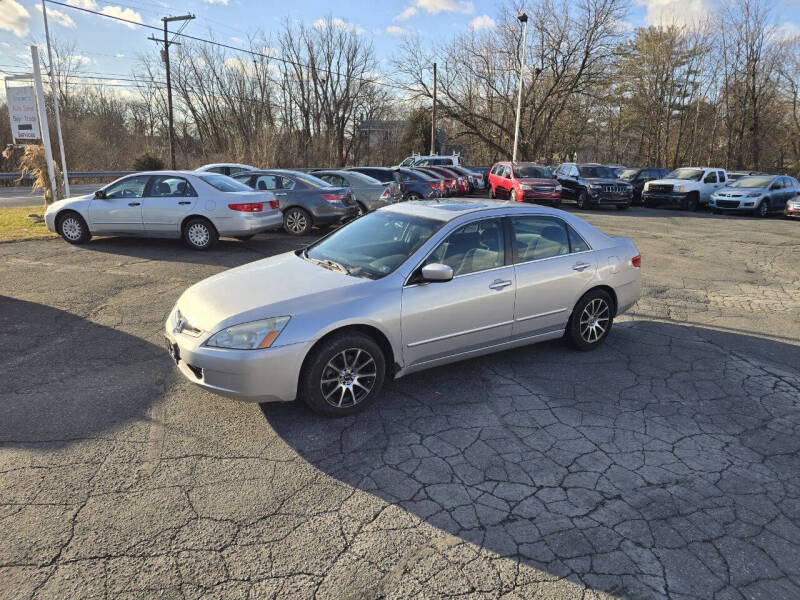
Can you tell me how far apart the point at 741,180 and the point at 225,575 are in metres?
25.7

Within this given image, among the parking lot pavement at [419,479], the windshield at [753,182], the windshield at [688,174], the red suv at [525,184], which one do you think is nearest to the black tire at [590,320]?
the parking lot pavement at [419,479]

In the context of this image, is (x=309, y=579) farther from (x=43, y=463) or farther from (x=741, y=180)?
(x=741, y=180)

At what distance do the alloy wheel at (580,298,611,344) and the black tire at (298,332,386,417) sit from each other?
2.38m

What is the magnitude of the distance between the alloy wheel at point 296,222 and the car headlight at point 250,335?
925 centimetres

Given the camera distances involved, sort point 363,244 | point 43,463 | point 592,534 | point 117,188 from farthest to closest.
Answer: point 117,188, point 363,244, point 43,463, point 592,534

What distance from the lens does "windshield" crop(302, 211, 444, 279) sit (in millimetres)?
4406

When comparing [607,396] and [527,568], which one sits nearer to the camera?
[527,568]

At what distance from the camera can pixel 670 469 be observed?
3.43 m

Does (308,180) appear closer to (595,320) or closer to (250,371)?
(595,320)

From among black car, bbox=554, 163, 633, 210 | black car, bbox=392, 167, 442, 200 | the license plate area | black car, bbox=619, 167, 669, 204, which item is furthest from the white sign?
black car, bbox=619, 167, 669, 204

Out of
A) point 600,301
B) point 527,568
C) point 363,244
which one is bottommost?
point 527,568

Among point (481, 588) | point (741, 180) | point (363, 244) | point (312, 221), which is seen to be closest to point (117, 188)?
point (312, 221)

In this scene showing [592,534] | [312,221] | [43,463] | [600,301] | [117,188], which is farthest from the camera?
[312,221]

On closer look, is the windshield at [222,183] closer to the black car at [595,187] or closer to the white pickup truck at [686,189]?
the black car at [595,187]
